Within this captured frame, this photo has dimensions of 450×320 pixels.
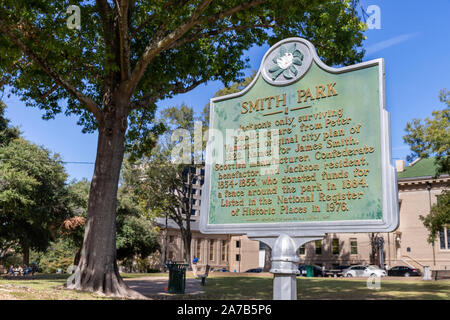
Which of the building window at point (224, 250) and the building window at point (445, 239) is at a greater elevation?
the building window at point (445, 239)

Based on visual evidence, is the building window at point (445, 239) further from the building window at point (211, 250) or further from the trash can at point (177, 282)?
the trash can at point (177, 282)

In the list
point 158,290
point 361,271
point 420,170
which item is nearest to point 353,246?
point 361,271

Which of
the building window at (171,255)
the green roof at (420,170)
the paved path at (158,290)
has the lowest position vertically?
the building window at (171,255)

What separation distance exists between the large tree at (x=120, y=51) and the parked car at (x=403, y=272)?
33.2 metres

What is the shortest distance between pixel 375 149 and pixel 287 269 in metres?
2.03

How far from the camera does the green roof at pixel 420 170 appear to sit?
49.5 meters

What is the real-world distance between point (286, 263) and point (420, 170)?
1984 inches

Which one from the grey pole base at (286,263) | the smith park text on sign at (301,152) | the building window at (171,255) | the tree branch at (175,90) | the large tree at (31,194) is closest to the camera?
the smith park text on sign at (301,152)

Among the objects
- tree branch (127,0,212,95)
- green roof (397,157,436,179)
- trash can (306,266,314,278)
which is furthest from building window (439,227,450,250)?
tree branch (127,0,212,95)

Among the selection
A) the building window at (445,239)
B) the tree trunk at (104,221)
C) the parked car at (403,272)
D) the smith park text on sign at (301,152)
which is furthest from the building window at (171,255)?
the smith park text on sign at (301,152)

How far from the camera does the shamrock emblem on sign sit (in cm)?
665

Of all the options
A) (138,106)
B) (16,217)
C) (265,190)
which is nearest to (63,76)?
(138,106)

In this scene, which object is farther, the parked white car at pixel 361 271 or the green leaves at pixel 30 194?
the parked white car at pixel 361 271

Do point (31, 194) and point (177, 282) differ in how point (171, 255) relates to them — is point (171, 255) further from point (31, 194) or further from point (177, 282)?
point (177, 282)
